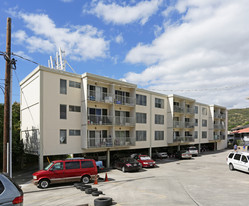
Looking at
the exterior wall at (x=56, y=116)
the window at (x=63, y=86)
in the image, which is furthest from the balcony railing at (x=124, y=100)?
the window at (x=63, y=86)

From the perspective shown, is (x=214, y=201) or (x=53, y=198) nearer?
(x=214, y=201)

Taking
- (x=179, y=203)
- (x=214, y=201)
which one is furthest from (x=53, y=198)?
(x=214, y=201)

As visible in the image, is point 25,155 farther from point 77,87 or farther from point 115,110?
point 115,110

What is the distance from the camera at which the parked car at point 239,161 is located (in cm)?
1839

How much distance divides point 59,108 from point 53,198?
10779mm

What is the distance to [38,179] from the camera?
46.7ft

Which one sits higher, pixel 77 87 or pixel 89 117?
pixel 77 87

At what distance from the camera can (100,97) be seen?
24.5 meters

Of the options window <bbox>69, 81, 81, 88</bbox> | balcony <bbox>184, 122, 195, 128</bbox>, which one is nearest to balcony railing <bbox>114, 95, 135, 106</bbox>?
window <bbox>69, 81, 81, 88</bbox>

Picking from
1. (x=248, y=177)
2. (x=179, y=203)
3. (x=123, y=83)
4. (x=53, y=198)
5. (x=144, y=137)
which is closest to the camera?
(x=179, y=203)

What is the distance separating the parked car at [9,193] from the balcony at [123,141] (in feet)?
59.2

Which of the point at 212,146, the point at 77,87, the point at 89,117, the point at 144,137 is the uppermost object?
the point at 77,87

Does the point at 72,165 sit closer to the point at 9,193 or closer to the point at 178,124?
the point at 9,193

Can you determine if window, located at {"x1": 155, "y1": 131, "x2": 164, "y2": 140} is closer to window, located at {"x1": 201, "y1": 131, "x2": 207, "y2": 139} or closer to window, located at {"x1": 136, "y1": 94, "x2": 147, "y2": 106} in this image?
window, located at {"x1": 136, "y1": 94, "x2": 147, "y2": 106}
